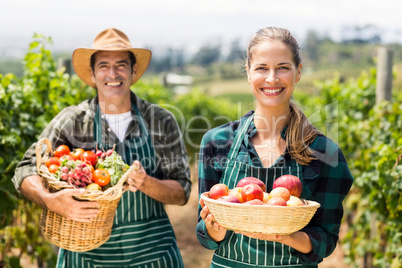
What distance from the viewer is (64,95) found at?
14.0 ft

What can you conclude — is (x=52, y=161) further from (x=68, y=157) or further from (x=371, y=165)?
(x=371, y=165)

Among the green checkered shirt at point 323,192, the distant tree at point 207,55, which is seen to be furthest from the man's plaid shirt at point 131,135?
the distant tree at point 207,55

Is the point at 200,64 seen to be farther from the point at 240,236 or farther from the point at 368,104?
the point at 240,236

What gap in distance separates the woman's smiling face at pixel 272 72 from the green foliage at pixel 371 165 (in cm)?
156

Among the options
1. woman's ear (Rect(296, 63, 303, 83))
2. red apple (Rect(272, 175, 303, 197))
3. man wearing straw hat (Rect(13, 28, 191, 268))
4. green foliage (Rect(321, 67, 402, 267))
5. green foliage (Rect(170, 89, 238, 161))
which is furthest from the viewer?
green foliage (Rect(170, 89, 238, 161))

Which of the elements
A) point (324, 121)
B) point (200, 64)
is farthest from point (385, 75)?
point (200, 64)

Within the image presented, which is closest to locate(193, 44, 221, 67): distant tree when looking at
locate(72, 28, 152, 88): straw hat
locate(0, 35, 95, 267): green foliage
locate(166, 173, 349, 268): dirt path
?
locate(166, 173, 349, 268): dirt path

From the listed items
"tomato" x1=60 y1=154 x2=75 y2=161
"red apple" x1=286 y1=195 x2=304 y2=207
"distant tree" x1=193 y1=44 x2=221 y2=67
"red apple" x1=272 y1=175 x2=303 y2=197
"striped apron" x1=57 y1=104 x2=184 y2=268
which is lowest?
"distant tree" x1=193 y1=44 x2=221 y2=67

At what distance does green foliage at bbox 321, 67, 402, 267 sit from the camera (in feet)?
11.2

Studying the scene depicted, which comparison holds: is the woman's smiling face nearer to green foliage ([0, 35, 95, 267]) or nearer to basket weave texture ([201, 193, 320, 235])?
basket weave texture ([201, 193, 320, 235])

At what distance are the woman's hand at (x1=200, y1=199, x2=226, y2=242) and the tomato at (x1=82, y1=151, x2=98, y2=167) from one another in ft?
2.69

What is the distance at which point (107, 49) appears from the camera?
2826mm

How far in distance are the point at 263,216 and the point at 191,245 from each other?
533 cm

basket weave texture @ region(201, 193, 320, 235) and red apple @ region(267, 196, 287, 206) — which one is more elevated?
red apple @ region(267, 196, 287, 206)
